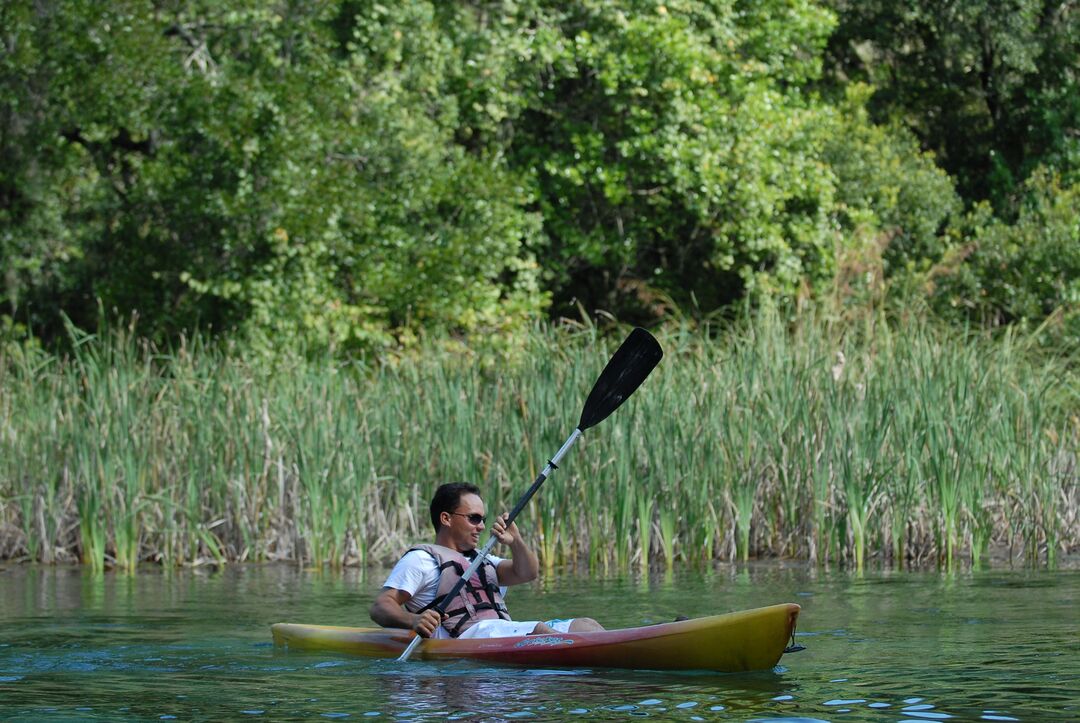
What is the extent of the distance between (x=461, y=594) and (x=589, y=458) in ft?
10.5

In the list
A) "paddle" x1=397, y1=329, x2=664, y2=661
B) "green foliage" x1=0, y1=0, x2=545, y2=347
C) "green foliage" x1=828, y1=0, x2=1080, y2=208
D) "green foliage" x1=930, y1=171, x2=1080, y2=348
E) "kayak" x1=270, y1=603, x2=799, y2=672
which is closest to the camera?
"kayak" x1=270, y1=603, x2=799, y2=672

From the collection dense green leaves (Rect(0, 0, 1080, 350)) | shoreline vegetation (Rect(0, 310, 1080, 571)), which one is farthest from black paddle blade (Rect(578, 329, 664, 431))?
dense green leaves (Rect(0, 0, 1080, 350))

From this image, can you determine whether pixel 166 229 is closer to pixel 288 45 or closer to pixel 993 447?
pixel 288 45

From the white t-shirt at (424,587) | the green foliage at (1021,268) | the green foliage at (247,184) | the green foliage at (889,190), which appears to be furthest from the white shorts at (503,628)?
the green foliage at (889,190)

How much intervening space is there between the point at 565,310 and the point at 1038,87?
23.7ft

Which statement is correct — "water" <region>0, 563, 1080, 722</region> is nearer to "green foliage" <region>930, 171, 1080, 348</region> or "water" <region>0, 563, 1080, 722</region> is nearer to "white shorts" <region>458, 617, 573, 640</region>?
"white shorts" <region>458, 617, 573, 640</region>

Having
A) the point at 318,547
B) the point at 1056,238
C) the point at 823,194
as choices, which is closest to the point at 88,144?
the point at 823,194

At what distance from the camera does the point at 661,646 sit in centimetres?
614

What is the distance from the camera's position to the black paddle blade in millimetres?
7457

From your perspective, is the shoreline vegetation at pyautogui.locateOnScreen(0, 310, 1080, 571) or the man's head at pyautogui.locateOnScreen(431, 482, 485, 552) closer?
the man's head at pyautogui.locateOnScreen(431, 482, 485, 552)

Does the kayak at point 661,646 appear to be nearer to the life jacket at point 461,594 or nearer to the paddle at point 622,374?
the life jacket at point 461,594

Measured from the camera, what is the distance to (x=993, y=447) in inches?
391

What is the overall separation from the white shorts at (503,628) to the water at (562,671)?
192 mm

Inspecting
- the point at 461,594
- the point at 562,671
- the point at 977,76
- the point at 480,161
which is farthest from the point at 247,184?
the point at 977,76
